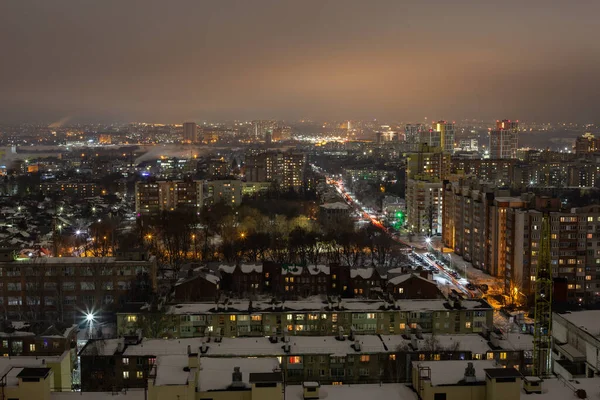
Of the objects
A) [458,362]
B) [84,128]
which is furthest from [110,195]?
[84,128]

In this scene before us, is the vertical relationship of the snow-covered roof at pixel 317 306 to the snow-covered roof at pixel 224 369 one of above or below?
below

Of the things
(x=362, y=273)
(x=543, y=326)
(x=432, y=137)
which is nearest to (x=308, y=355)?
(x=543, y=326)

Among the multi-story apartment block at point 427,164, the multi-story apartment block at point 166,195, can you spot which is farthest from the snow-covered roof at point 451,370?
the multi-story apartment block at point 427,164

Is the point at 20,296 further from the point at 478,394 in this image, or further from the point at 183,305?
the point at 478,394

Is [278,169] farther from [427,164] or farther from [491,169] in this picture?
[491,169]

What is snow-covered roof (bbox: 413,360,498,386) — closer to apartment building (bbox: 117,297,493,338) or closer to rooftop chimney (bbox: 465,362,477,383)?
rooftop chimney (bbox: 465,362,477,383)

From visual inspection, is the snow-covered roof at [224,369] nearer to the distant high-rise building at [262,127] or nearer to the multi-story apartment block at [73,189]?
the multi-story apartment block at [73,189]
